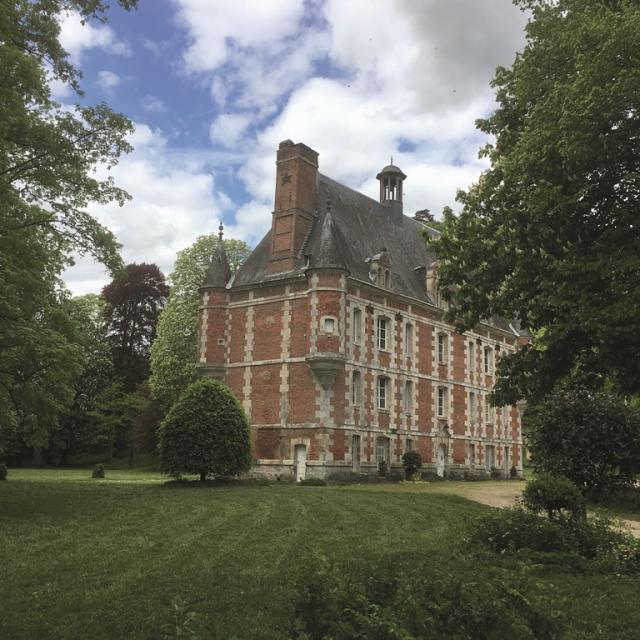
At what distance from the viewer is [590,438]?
66.4ft

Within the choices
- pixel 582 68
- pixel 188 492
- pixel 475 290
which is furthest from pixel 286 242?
pixel 582 68

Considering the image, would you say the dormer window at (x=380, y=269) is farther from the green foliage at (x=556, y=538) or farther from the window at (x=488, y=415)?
the green foliage at (x=556, y=538)

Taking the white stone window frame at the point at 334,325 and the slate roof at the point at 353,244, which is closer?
the white stone window frame at the point at 334,325

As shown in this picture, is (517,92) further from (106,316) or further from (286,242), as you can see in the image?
(106,316)

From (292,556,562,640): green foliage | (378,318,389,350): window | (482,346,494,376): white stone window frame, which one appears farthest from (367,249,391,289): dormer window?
(292,556,562,640): green foliage

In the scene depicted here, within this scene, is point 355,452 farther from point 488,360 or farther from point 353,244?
point 488,360

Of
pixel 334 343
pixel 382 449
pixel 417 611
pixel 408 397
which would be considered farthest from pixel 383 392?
pixel 417 611

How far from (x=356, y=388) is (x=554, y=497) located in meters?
20.0

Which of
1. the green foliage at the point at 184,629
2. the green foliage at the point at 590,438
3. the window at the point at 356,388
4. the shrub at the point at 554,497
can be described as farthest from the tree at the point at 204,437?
the green foliage at the point at 184,629

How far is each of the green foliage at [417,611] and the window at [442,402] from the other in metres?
32.8

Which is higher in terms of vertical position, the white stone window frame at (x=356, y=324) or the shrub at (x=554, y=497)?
the white stone window frame at (x=356, y=324)

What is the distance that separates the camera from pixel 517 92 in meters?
13.0

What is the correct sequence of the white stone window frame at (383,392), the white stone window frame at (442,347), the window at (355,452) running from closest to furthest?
the window at (355,452), the white stone window frame at (383,392), the white stone window frame at (442,347)

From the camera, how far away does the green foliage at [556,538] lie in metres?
9.97
